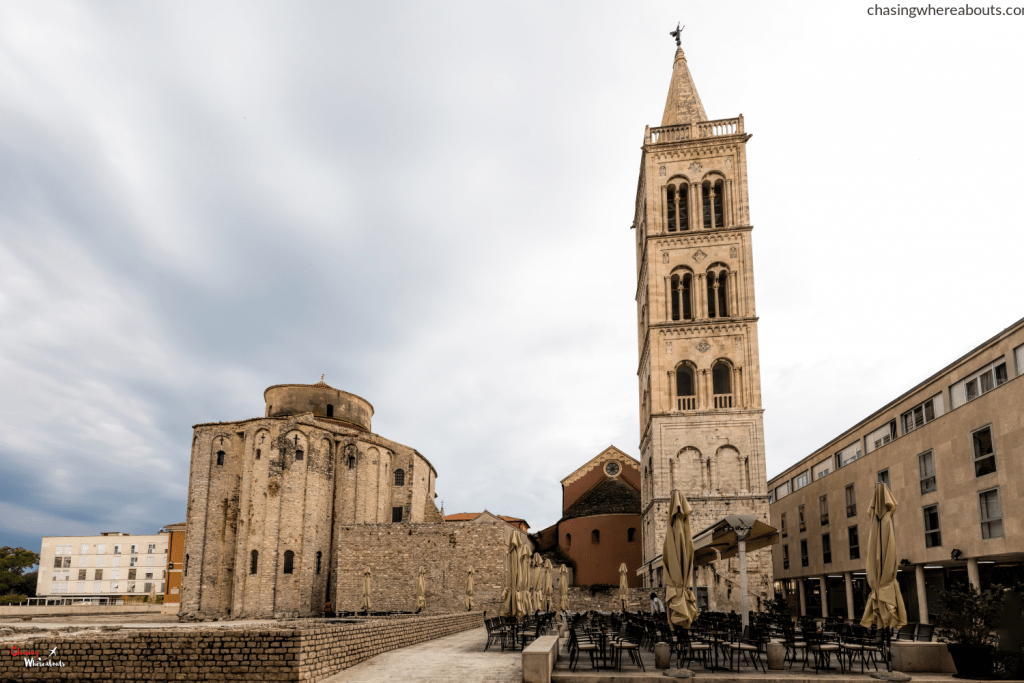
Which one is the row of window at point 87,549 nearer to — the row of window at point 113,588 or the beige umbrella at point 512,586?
the row of window at point 113,588

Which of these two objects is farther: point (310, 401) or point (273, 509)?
point (310, 401)

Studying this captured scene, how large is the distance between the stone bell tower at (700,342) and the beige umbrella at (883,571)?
18.1 metres

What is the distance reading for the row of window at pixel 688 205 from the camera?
125 ft

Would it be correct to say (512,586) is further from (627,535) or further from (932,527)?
(627,535)

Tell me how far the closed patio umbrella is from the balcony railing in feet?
101

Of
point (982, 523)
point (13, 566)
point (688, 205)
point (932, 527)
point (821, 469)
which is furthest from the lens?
point (13, 566)

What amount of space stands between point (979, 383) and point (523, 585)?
1576 cm

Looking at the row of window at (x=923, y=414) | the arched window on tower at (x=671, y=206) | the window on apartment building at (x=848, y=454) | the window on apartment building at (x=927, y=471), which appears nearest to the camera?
the row of window at (x=923, y=414)

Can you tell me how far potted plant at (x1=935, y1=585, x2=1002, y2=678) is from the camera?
10000 mm

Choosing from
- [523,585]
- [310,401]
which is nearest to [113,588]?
[310,401]

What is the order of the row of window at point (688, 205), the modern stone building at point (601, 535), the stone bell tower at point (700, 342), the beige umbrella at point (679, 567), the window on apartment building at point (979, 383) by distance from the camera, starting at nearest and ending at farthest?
the beige umbrella at point (679, 567), the window on apartment building at point (979, 383), the stone bell tower at point (700, 342), the row of window at point (688, 205), the modern stone building at point (601, 535)

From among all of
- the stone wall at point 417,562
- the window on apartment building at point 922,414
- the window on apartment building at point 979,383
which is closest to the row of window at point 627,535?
the stone wall at point 417,562

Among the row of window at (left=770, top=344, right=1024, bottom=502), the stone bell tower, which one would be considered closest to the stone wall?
the stone bell tower

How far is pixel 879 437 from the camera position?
95.5 ft
